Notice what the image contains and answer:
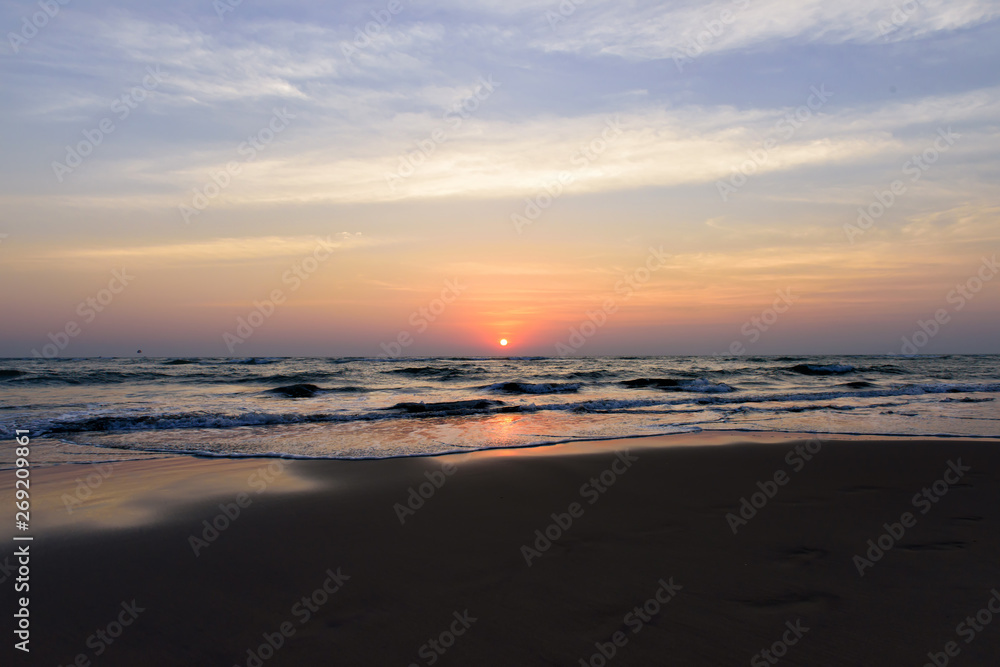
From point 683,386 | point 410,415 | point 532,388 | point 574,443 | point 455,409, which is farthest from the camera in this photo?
point 683,386

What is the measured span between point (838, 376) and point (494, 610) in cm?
3592

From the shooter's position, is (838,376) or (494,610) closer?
(494,610)

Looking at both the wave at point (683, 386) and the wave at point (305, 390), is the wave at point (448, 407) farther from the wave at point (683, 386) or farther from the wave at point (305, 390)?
the wave at point (683, 386)

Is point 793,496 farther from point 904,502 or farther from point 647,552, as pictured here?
point 647,552

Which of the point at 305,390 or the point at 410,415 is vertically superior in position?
the point at 305,390

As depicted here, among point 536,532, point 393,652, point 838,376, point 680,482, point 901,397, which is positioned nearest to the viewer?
point 393,652

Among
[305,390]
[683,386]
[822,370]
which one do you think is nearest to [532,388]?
[683,386]

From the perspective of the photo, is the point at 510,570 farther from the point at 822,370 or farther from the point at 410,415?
the point at 822,370

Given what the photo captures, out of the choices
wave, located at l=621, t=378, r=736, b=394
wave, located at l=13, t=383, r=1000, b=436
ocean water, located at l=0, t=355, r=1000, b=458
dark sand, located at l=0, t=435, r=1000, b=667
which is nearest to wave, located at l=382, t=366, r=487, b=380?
ocean water, located at l=0, t=355, r=1000, b=458

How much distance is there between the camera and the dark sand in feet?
10.2

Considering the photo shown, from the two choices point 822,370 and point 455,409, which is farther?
point 822,370

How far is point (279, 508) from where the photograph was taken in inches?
221

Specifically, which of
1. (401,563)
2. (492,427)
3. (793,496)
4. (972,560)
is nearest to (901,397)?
(492,427)

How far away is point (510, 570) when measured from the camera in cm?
408
